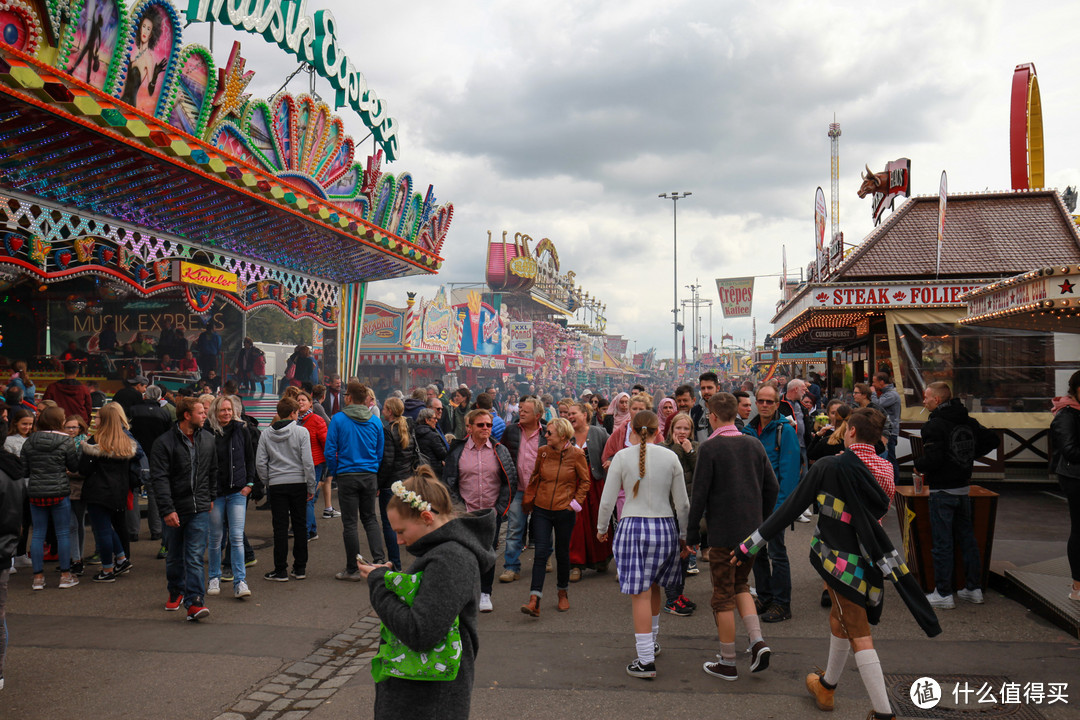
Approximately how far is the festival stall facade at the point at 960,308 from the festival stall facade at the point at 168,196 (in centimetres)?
1005

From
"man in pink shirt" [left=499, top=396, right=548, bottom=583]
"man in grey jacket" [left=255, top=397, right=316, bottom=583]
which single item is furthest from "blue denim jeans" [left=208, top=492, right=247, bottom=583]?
"man in pink shirt" [left=499, top=396, right=548, bottom=583]

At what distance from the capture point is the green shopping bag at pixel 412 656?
90.5 inches

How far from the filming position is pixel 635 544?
4.47m

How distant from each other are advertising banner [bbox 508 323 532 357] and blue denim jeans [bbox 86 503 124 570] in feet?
121

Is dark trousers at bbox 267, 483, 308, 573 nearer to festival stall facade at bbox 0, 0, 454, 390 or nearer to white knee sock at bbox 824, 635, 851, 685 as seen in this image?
white knee sock at bbox 824, 635, 851, 685

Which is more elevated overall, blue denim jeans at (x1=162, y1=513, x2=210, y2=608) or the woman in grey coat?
the woman in grey coat

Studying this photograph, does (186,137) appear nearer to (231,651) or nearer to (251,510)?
(251,510)

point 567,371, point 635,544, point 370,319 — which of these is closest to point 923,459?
point 635,544

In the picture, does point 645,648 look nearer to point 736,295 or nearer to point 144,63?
point 144,63

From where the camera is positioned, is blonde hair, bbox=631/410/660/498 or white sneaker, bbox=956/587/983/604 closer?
blonde hair, bbox=631/410/660/498

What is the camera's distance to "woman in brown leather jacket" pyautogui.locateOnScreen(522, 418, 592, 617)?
5738mm

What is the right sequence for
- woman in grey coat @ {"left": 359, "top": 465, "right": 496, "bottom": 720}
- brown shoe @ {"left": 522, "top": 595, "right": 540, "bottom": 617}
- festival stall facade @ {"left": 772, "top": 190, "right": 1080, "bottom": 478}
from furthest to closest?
festival stall facade @ {"left": 772, "top": 190, "right": 1080, "bottom": 478} → brown shoe @ {"left": 522, "top": 595, "right": 540, "bottom": 617} → woman in grey coat @ {"left": 359, "top": 465, "right": 496, "bottom": 720}

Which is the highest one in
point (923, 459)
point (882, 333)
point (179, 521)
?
point (882, 333)

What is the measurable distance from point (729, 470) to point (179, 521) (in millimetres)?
4373
